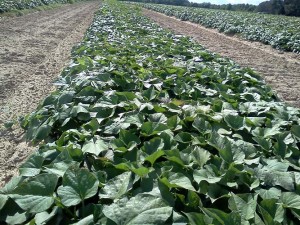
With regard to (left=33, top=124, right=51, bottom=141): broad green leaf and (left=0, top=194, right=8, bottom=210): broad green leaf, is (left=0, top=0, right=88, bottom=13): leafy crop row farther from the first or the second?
(left=0, top=194, right=8, bottom=210): broad green leaf

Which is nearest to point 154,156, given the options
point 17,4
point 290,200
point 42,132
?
point 290,200

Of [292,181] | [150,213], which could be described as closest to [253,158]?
[292,181]

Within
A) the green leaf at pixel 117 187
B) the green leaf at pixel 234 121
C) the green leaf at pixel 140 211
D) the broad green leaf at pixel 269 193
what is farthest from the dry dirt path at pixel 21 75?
the broad green leaf at pixel 269 193

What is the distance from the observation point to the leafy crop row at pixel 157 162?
1.83m

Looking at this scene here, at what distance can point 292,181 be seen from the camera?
7.05 ft

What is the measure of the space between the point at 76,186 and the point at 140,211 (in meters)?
0.46

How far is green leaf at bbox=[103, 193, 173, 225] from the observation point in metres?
1.62

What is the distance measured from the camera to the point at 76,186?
191 centimetres

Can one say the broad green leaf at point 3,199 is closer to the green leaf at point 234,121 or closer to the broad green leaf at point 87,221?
the broad green leaf at point 87,221

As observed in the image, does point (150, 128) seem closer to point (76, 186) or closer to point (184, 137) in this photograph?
point (184, 137)

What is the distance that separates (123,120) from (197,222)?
1.42m

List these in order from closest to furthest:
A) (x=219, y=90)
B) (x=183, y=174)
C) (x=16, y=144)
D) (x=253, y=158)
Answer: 1. (x=183, y=174)
2. (x=253, y=158)
3. (x=16, y=144)
4. (x=219, y=90)

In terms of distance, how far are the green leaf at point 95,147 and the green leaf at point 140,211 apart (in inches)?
27.8

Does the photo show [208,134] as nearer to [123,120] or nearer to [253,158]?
[253,158]
